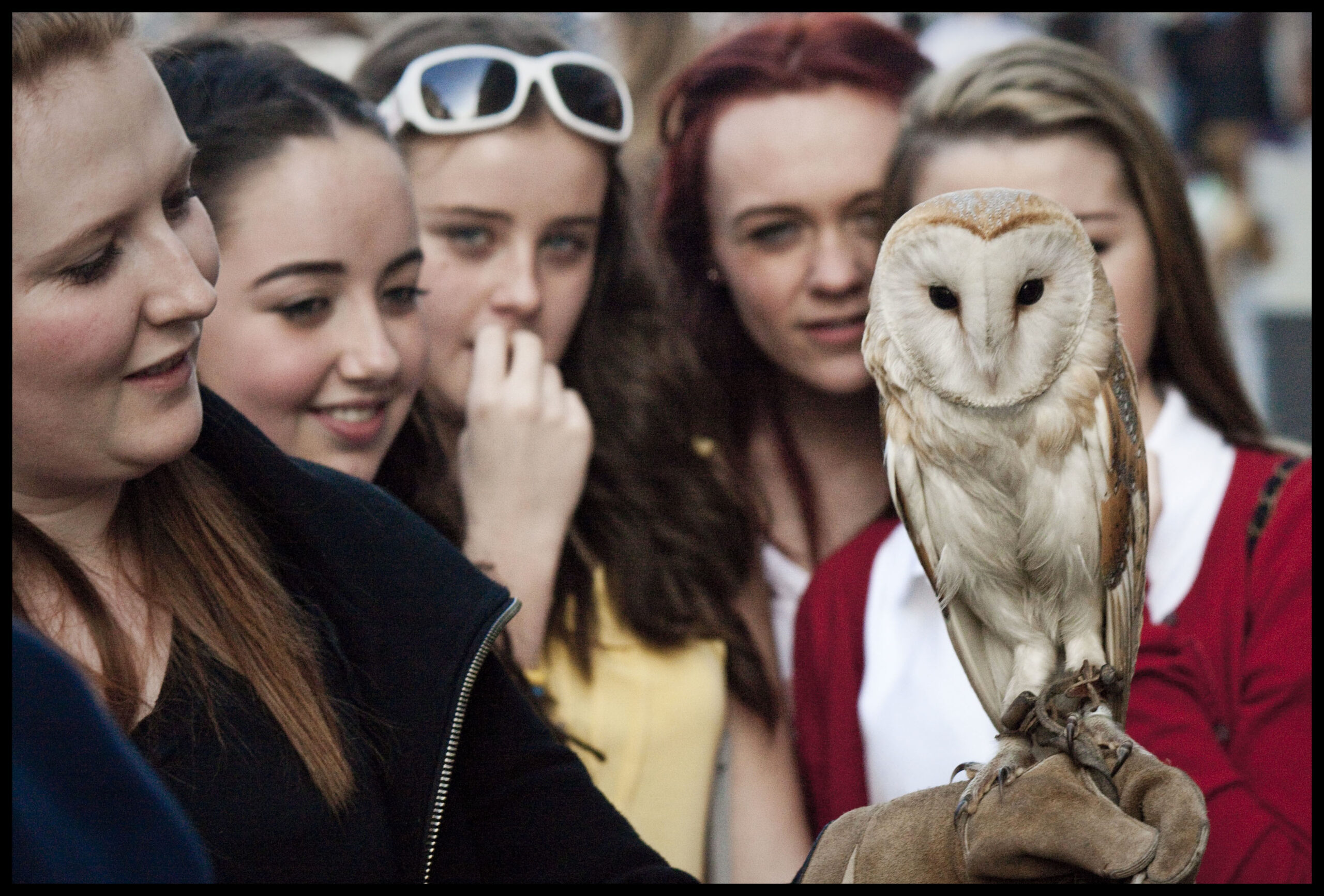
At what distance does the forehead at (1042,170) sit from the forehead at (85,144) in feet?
3.30

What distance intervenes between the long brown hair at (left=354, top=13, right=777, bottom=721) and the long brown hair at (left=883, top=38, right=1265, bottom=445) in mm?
499

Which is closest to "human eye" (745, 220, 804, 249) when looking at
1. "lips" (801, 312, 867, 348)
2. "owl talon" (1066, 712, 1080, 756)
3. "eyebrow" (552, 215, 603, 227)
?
"lips" (801, 312, 867, 348)

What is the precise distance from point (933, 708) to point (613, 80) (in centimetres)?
110

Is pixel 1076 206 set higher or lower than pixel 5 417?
higher

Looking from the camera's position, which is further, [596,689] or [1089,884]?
[596,689]

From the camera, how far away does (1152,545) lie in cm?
155

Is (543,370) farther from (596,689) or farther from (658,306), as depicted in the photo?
(596,689)

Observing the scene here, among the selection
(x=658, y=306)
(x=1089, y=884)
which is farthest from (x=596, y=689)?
(x=1089, y=884)

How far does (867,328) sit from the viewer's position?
1.09 m

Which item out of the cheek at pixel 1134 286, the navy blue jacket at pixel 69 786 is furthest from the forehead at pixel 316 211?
the cheek at pixel 1134 286

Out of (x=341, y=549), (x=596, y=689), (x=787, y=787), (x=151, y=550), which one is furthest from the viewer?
(x=787, y=787)

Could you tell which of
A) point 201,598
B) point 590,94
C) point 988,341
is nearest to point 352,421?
point 201,598

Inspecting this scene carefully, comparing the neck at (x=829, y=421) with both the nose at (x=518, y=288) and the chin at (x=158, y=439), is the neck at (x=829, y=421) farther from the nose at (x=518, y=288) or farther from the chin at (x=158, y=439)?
the chin at (x=158, y=439)

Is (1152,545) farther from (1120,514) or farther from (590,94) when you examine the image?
(590,94)
